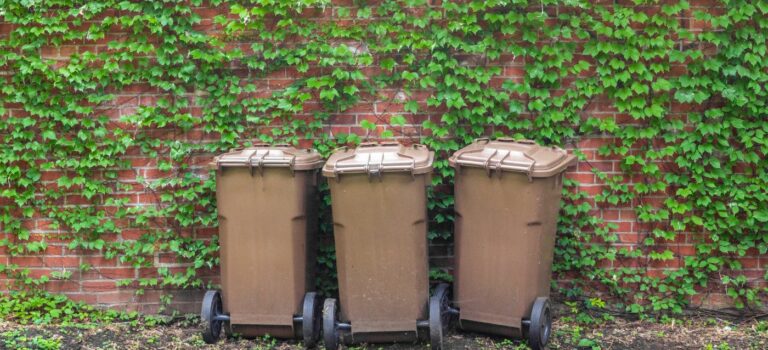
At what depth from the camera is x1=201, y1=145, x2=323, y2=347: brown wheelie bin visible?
17.4 feet

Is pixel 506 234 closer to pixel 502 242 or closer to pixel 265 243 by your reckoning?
pixel 502 242

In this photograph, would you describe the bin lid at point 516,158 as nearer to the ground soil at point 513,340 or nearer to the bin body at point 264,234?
the bin body at point 264,234

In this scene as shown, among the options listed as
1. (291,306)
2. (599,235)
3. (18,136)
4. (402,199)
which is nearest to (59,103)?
(18,136)

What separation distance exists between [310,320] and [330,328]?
0.58 ft

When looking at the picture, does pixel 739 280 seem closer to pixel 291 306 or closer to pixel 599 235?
pixel 599 235

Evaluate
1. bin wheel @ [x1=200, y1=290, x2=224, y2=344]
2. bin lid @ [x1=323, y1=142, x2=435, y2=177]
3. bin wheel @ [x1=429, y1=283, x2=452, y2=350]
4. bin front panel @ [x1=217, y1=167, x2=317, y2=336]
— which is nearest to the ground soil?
bin wheel @ [x1=200, y1=290, x2=224, y2=344]

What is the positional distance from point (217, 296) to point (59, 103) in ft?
6.33

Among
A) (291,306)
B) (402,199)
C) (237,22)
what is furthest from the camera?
(237,22)

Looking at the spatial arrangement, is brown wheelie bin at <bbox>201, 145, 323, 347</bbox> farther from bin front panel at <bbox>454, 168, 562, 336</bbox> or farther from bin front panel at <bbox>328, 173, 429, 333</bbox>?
bin front panel at <bbox>454, 168, 562, 336</bbox>

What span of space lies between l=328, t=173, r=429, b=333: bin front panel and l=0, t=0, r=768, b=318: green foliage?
835mm

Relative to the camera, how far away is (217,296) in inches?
218

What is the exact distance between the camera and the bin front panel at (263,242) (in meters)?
5.31

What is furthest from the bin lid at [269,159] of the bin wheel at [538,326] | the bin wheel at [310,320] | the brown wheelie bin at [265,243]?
the bin wheel at [538,326]

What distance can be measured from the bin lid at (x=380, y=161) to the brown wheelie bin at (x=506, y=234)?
11.9 inches
